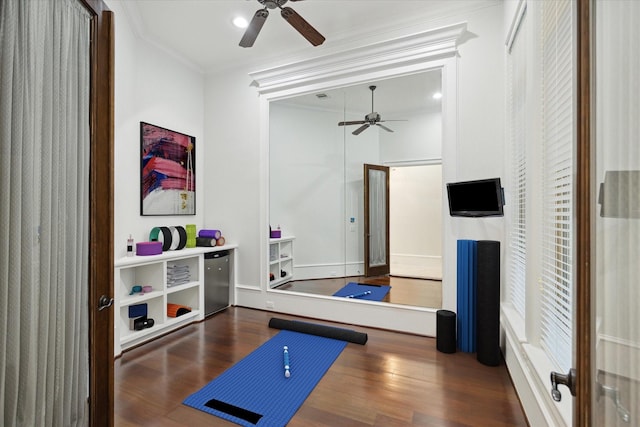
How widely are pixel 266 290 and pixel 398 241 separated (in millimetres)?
1914

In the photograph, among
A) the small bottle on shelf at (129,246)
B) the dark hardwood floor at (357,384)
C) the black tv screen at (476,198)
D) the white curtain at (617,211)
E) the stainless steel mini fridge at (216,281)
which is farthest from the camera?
the stainless steel mini fridge at (216,281)

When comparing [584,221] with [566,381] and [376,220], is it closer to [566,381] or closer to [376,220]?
[566,381]

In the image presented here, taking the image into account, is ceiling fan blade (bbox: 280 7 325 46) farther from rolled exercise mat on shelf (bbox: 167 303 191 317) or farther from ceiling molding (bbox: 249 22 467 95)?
rolled exercise mat on shelf (bbox: 167 303 191 317)

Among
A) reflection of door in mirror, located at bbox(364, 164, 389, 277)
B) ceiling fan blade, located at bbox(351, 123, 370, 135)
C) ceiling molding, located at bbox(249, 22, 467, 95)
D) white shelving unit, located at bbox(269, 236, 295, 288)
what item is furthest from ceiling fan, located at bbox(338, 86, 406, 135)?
white shelving unit, located at bbox(269, 236, 295, 288)

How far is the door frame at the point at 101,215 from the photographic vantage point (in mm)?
1412

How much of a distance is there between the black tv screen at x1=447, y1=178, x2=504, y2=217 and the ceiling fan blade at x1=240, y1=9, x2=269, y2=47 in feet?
7.37

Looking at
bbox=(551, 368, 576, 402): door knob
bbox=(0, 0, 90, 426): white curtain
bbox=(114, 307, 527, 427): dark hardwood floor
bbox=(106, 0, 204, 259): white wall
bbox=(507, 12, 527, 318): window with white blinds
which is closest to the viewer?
bbox=(551, 368, 576, 402): door knob

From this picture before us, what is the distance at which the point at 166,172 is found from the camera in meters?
3.76

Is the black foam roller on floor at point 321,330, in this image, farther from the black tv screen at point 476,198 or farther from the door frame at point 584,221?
the door frame at point 584,221

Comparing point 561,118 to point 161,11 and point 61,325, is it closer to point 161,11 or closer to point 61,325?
point 61,325

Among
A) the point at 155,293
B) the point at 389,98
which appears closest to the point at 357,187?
the point at 389,98

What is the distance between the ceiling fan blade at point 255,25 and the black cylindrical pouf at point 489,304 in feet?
8.92

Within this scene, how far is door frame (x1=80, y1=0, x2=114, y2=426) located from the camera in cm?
141

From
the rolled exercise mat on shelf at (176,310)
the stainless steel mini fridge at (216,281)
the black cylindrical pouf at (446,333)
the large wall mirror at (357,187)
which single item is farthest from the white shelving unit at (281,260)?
the black cylindrical pouf at (446,333)
